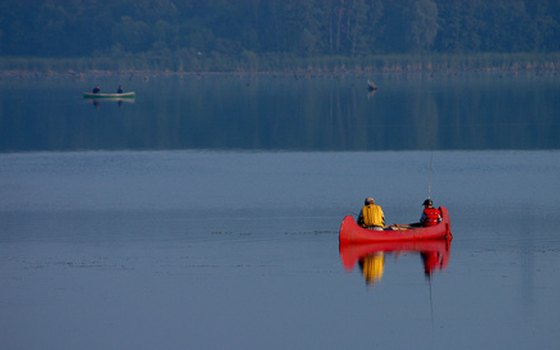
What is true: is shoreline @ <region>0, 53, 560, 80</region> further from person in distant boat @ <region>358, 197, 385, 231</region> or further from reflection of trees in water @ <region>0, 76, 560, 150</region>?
person in distant boat @ <region>358, 197, 385, 231</region>

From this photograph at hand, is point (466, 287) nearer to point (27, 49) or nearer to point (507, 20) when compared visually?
point (507, 20)

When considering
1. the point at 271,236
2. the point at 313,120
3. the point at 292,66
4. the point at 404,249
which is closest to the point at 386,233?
the point at 404,249

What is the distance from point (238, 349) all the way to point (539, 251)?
7.36 metres

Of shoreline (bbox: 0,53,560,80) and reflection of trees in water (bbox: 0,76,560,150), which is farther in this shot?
shoreline (bbox: 0,53,560,80)

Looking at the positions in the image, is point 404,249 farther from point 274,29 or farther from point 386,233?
point 274,29

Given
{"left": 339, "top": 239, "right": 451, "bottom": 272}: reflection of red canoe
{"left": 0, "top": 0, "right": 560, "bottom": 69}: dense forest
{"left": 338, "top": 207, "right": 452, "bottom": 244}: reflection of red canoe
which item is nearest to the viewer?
{"left": 339, "top": 239, "right": 451, "bottom": 272}: reflection of red canoe

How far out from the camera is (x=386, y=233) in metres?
23.5

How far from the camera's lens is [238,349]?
17531 millimetres

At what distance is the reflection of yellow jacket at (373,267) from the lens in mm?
21312

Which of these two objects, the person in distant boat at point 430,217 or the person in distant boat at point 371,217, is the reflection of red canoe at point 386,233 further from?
the person in distant boat at point 371,217

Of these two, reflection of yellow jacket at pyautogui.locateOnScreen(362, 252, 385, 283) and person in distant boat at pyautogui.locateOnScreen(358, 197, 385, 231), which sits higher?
person in distant boat at pyautogui.locateOnScreen(358, 197, 385, 231)

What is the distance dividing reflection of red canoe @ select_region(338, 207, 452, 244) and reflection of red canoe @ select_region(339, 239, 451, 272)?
2.7 inches

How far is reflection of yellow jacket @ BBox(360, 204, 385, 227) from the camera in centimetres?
2381

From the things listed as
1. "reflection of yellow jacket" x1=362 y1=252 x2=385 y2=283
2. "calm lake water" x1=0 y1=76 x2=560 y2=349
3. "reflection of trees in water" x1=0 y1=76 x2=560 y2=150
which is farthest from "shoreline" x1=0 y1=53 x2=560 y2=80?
"reflection of yellow jacket" x1=362 y1=252 x2=385 y2=283
